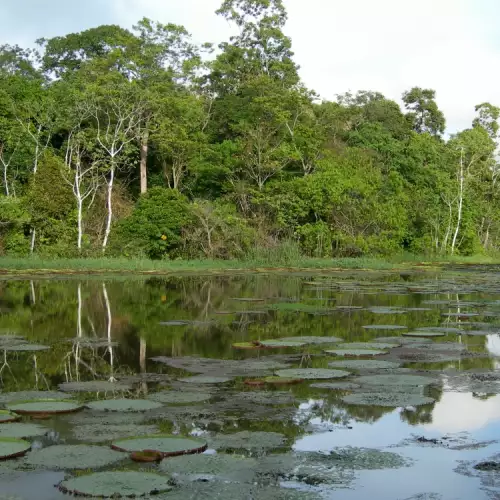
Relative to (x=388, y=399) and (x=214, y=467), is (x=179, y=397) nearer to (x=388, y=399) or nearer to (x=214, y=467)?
(x=388, y=399)

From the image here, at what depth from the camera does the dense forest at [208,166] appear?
33625mm

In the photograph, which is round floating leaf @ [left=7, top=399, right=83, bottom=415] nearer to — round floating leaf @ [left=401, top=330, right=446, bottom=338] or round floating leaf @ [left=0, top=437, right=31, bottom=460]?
round floating leaf @ [left=0, top=437, right=31, bottom=460]

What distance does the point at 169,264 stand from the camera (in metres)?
31.3

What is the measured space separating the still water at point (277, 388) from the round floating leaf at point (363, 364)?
5 centimetres

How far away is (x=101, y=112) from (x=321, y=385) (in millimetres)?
29738

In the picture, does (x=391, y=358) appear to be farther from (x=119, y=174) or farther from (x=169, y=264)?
(x=119, y=174)

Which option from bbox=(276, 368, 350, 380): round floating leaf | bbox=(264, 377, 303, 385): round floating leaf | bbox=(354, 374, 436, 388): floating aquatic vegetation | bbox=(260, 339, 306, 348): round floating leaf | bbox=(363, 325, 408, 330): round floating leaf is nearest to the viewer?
bbox=(354, 374, 436, 388): floating aquatic vegetation

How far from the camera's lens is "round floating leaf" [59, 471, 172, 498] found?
4.74 m

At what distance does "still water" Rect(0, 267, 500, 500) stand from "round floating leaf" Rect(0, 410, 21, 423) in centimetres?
14

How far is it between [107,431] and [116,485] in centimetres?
145

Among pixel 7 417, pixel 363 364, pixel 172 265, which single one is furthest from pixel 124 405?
pixel 172 265

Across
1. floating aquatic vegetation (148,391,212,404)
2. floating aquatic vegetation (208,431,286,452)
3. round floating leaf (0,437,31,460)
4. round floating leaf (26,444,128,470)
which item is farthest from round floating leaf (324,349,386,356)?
round floating leaf (0,437,31,460)

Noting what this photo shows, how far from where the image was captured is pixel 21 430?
6.21m

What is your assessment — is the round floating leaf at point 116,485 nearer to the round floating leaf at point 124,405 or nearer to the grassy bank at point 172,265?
the round floating leaf at point 124,405
